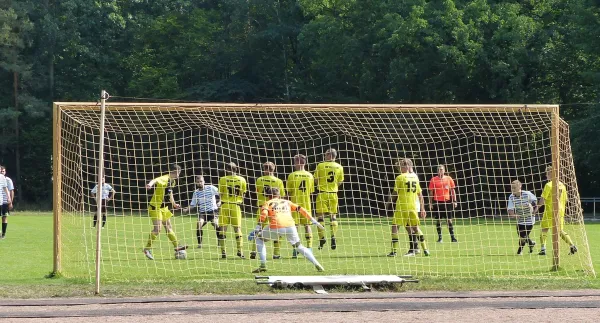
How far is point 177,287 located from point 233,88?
40525 mm

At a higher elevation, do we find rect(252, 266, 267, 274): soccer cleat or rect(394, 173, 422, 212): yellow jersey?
rect(394, 173, 422, 212): yellow jersey

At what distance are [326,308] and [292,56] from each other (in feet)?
149

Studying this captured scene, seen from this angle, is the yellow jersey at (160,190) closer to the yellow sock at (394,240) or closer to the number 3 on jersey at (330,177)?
the number 3 on jersey at (330,177)

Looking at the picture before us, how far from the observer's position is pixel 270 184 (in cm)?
1633

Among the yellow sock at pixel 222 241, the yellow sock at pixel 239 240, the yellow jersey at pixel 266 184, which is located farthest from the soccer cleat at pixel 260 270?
the yellow sock at pixel 222 241

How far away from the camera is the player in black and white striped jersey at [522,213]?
17.8 metres

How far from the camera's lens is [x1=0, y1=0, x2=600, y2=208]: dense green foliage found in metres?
42.8

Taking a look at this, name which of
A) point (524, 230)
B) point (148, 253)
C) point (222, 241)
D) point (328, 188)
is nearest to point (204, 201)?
point (222, 241)

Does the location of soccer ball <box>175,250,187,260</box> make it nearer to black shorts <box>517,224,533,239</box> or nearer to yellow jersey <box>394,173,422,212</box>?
yellow jersey <box>394,173,422,212</box>

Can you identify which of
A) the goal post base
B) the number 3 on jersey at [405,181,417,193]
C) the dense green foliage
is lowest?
the goal post base

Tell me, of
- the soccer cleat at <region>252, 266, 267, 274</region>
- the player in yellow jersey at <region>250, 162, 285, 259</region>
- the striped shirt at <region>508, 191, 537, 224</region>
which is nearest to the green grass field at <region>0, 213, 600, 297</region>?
the soccer cleat at <region>252, 266, 267, 274</region>

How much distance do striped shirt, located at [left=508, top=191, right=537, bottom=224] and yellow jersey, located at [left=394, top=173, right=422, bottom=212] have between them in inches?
86.2

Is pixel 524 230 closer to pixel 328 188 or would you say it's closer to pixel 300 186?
pixel 328 188

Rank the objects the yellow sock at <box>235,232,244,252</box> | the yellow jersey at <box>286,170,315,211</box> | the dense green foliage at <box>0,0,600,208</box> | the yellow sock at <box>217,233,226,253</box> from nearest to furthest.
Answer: the yellow sock at <box>235,232,244,252</box>
the yellow sock at <box>217,233,226,253</box>
the yellow jersey at <box>286,170,315,211</box>
the dense green foliage at <box>0,0,600,208</box>
